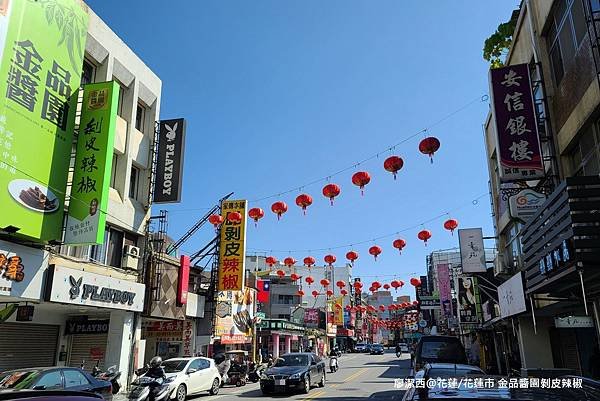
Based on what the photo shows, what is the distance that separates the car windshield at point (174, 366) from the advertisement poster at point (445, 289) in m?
32.5

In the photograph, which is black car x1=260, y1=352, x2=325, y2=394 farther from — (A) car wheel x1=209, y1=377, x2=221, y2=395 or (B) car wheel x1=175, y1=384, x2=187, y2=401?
(B) car wheel x1=175, y1=384, x2=187, y2=401

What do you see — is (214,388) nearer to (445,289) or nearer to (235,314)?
(235,314)

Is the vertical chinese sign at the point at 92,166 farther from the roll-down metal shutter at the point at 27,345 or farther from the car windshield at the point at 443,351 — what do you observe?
the car windshield at the point at 443,351

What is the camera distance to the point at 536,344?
18.0 metres

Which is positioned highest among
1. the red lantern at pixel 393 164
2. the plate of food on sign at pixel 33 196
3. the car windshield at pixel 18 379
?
the red lantern at pixel 393 164

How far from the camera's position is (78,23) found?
17828mm

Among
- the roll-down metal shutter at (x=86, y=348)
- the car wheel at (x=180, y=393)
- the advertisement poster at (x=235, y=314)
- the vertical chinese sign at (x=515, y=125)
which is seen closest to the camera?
the vertical chinese sign at (x=515, y=125)

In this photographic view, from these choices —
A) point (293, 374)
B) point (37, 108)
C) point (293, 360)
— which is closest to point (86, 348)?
point (293, 360)

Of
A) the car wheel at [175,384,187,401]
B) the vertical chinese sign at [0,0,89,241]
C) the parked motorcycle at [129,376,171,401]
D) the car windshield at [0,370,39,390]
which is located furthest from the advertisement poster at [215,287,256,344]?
the car windshield at [0,370,39,390]

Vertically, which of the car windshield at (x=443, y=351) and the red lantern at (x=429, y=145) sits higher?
the red lantern at (x=429, y=145)

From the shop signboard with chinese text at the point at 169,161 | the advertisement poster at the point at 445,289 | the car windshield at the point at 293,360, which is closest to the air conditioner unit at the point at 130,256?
the shop signboard with chinese text at the point at 169,161

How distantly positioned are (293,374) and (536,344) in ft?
30.7

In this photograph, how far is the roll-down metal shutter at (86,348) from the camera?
807 inches

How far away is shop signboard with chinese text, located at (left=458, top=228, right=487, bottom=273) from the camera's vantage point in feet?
84.5
